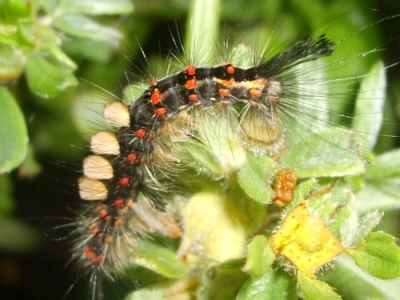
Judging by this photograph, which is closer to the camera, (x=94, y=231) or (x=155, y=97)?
(x=155, y=97)

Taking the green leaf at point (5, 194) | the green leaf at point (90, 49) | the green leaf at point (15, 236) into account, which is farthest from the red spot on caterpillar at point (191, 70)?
the green leaf at point (15, 236)

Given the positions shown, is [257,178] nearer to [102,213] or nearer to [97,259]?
[102,213]

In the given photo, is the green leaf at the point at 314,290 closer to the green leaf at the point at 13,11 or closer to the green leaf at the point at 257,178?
the green leaf at the point at 257,178

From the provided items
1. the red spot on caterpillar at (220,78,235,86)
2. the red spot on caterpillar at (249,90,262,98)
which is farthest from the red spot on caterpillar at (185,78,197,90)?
the red spot on caterpillar at (249,90,262,98)

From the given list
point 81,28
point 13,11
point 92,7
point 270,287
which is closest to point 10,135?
point 13,11

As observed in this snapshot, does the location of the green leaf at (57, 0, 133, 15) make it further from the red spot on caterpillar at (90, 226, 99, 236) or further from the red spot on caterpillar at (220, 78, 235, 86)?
the red spot on caterpillar at (90, 226, 99, 236)
